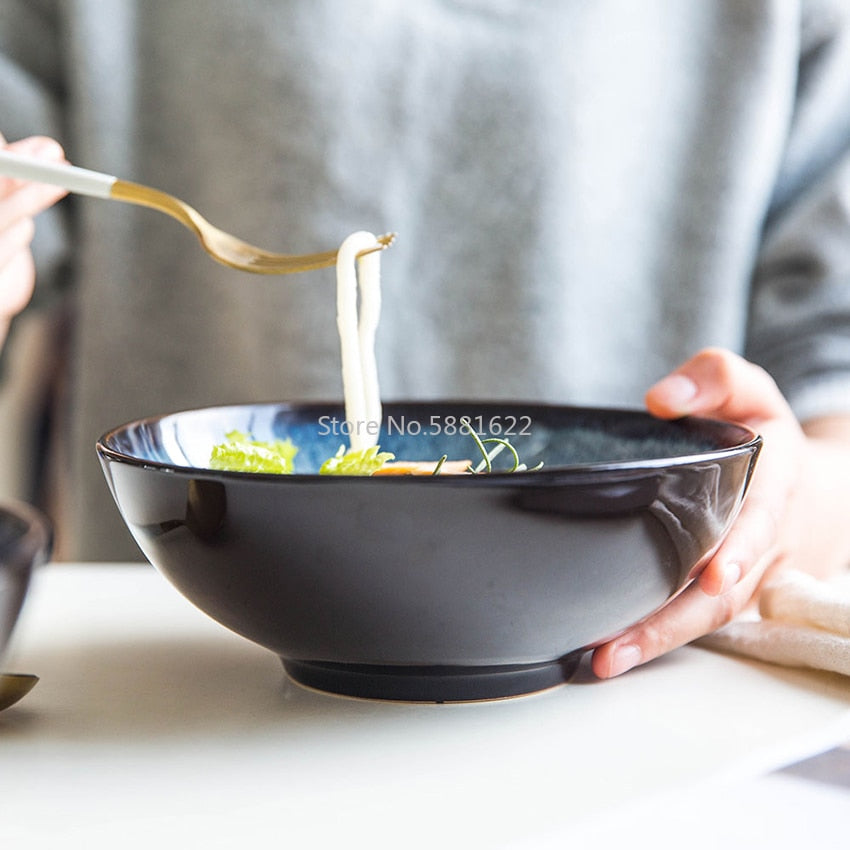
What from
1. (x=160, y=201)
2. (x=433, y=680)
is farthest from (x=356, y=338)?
(x=433, y=680)

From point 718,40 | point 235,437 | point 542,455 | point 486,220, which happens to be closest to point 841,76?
point 718,40

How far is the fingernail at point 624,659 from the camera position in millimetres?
512

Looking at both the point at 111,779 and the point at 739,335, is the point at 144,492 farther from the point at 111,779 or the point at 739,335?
the point at 739,335

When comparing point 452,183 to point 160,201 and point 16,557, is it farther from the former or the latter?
point 16,557

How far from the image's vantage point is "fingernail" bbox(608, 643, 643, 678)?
0.51 meters

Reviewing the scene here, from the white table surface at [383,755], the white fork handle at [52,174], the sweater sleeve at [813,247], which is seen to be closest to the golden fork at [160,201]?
the white fork handle at [52,174]

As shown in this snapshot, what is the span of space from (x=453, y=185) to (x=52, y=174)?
2.08ft

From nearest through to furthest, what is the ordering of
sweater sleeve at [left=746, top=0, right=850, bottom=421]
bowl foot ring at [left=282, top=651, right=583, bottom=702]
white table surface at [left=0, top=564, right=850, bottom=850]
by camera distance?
1. white table surface at [left=0, top=564, right=850, bottom=850]
2. bowl foot ring at [left=282, top=651, right=583, bottom=702]
3. sweater sleeve at [left=746, top=0, right=850, bottom=421]

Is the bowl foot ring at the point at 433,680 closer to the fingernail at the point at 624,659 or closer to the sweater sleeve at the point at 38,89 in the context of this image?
the fingernail at the point at 624,659

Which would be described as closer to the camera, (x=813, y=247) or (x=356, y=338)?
(x=356, y=338)

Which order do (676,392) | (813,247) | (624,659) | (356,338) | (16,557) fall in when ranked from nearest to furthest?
(16,557), (624,659), (676,392), (356,338), (813,247)

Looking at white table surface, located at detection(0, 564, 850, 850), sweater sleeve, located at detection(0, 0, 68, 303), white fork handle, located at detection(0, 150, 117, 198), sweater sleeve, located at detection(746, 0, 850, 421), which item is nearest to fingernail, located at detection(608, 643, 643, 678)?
white table surface, located at detection(0, 564, 850, 850)

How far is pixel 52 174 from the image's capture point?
0.58m

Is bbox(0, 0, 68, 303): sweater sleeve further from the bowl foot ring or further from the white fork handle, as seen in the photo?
the bowl foot ring
